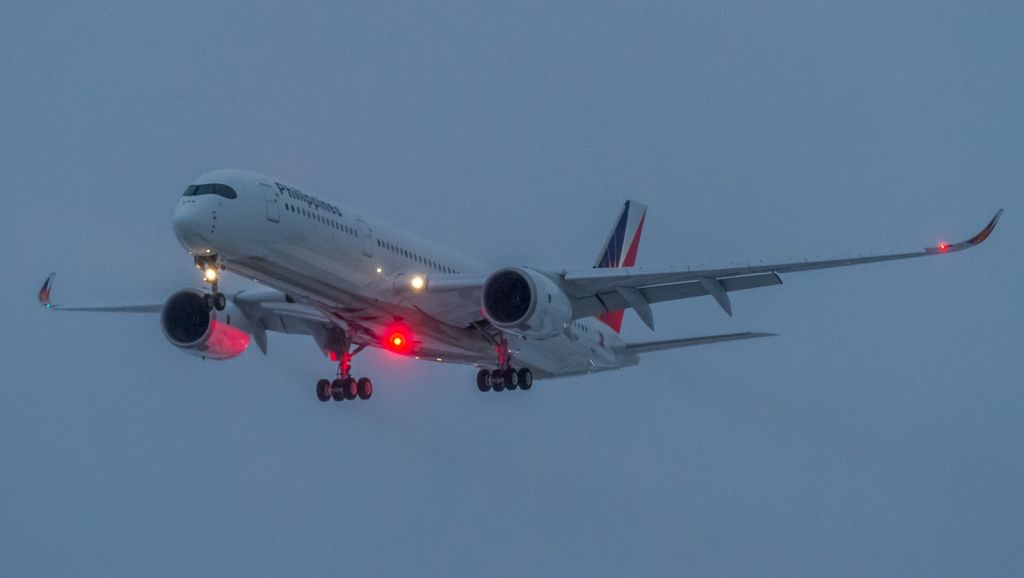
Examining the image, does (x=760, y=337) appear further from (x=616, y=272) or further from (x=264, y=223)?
(x=264, y=223)

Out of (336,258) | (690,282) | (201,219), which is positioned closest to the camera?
(201,219)

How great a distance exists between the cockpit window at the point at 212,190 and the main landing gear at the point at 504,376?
1075 centimetres

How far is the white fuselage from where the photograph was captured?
132ft

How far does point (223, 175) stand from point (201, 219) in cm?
184

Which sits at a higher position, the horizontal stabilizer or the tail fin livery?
the tail fin livery

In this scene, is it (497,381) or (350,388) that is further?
(350,388)

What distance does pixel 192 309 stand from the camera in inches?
1928

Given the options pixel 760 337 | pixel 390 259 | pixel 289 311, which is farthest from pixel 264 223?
pixel 760 337

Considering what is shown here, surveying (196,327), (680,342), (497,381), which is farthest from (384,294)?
(680,342)

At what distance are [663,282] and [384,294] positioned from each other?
7.96 metres

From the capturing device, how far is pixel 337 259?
42.9 meters

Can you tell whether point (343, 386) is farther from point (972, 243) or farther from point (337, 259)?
point (972, 243)

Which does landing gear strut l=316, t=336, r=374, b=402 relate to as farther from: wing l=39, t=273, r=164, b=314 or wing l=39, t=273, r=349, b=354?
wing l=39, t=273, r=164, b=314

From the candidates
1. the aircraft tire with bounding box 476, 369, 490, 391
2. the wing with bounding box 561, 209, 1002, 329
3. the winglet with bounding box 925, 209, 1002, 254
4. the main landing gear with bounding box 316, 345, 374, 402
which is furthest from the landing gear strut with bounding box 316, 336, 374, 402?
the winglet with bounding box 925, 209, 1002, 254
